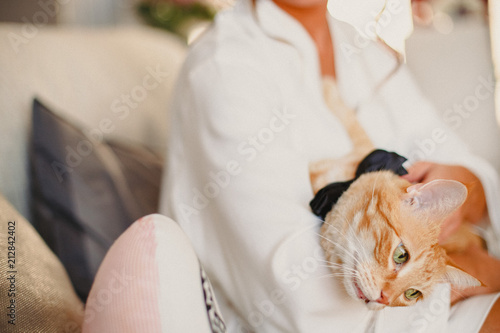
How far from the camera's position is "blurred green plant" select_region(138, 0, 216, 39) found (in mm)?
A: 2020

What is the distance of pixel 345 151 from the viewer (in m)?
0.71

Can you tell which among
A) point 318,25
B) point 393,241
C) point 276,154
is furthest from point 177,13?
point 393,241

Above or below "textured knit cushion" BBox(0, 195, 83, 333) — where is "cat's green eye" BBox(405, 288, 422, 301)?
above

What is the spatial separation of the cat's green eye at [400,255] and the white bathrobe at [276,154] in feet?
0.21

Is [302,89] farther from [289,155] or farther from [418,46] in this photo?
[418,46]

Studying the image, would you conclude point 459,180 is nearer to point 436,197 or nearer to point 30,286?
point 436,197

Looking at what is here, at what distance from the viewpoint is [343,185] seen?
0.60m

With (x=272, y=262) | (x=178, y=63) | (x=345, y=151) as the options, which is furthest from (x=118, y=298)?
(x=178, y=63)

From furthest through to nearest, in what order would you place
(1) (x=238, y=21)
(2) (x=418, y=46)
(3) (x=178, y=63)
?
(3) (x=178, y=63)
(2) (x=418, y=46)
(1) (x=238, y=21)

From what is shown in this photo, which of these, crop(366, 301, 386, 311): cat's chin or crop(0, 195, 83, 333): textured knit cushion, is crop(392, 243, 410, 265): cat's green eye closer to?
crop(366, 301, 386, 311): cat's chin

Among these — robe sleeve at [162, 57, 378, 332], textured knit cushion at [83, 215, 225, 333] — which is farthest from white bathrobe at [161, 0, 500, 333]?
textured knit cushion at [83, 215, 225, 333]

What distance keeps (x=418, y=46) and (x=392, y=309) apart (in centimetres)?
90

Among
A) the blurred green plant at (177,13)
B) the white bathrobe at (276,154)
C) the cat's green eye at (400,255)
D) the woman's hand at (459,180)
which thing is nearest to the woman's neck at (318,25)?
the white bathrobe at (276,154)

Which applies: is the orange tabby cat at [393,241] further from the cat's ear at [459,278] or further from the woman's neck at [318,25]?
the woman's neck at [318,25]
